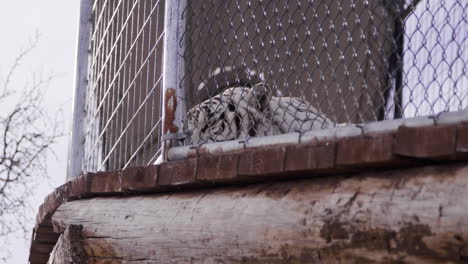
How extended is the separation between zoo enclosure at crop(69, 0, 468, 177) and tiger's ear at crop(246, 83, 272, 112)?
0.5 inches

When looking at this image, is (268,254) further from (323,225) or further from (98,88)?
(98,88)

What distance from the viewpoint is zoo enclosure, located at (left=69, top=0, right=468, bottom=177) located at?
3713mm

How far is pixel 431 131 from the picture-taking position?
292 cm

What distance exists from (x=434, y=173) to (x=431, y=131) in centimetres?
13

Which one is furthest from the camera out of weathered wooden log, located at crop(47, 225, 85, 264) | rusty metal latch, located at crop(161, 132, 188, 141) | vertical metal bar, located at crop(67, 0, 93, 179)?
vertical metal bar, located at crop(67, 0, 93, 179)

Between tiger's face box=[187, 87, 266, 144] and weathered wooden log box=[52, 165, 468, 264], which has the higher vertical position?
tiger's face box=[187, 87, 266, 144]

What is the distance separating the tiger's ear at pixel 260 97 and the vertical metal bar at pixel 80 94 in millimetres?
1463

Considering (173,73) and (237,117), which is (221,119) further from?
(173,73)

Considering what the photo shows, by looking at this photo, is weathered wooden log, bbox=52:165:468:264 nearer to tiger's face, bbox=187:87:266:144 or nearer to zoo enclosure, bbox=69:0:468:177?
zoo enclosure, bbox=69:0:468:177

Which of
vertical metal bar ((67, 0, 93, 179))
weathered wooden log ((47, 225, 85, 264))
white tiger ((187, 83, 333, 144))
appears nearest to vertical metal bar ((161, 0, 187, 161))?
white tiger ((187, 83, 333, 144))

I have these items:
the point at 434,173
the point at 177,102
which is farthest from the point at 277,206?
the point at 177,102

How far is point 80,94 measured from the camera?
5.79 m

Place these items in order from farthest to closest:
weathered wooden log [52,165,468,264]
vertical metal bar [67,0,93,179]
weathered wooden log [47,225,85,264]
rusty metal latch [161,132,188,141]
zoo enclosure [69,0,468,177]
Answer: vertical metal bar [67,0,93,179] < weathered wooden log [47,225,85,264] < rusty metal latch [161,132,188,141] < zoo enclosure [69,0,468,177] < weathered wooden log [52,165,468,264]

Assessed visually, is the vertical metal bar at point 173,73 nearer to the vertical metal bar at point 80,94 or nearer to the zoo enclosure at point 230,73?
the zoo enclosure at point 230,73
